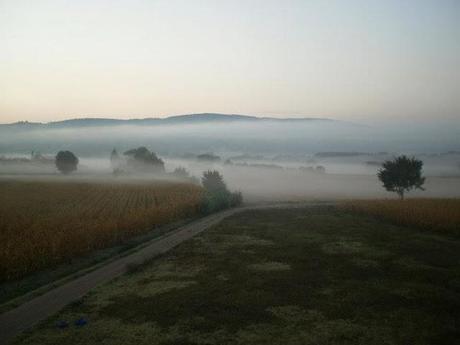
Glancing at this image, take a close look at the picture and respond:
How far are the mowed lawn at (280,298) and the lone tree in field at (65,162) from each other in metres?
108

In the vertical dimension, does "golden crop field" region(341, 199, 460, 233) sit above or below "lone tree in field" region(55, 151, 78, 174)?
below

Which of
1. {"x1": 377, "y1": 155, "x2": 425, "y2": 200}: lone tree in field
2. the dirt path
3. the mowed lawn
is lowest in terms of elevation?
the dirt path

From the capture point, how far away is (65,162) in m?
120

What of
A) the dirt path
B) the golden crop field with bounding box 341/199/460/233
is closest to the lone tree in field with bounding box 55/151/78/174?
the golden crop field with bounding box 341/199/460/233

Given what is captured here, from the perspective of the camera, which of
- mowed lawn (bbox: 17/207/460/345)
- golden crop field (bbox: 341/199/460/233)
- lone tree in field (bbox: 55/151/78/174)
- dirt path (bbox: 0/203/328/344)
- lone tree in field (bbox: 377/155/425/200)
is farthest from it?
lone tree in field (bbox: 55/151/78/174)

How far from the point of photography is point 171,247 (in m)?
22.5

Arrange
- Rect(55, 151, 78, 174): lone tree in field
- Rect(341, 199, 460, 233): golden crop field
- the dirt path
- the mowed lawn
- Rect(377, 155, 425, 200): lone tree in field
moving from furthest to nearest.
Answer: Rect(55, 151, 78, 174): lone tree in field, Rect(377, 155, 425, 200): lone tree in field, Rect(341, 199, 460, 233): golden crop field, the dirt path, the mowed lawn

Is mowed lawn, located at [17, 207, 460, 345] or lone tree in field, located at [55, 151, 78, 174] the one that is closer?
mowed lawn, located at [17, 207, 460, 345]

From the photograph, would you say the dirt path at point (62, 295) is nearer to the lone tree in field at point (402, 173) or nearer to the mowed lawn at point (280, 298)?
the mowed lawn at point (280, 298)

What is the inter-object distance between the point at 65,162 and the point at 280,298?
119 metres

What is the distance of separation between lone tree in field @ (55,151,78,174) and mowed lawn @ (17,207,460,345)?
354ft

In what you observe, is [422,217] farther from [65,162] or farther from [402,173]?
[65,162]

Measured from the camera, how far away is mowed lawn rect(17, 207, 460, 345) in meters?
10.3

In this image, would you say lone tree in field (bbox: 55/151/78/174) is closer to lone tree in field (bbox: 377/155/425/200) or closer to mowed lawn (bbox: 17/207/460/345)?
lone tree in field (bbox: 377/155/425/200)
